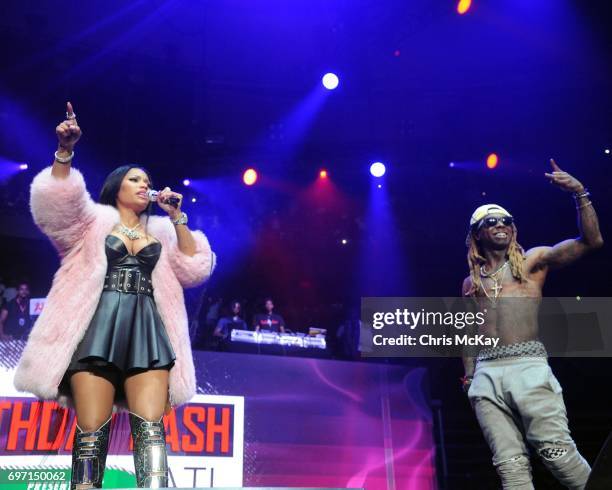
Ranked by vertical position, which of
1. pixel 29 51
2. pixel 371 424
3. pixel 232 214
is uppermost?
pixel 29 51

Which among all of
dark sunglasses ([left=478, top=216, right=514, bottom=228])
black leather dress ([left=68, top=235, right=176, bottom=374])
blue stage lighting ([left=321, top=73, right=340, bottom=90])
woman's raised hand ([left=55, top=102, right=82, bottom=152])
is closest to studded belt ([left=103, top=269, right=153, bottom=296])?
black leather dress ([left=68, top=235, right=176, bottom=374])

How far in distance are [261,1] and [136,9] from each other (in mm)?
1507

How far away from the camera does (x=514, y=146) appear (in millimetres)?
10297

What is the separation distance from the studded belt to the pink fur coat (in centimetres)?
5

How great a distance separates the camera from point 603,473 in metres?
2.18

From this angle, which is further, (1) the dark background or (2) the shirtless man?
(1) the dark background

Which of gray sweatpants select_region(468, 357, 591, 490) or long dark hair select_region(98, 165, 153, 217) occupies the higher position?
long dark hair select_region(98, 165, 153, 217)

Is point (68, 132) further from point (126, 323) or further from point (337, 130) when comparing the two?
point (337, 130)

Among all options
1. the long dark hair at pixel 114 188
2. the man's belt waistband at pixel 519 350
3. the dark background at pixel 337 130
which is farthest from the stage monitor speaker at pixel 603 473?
the dark background at pixel 337 130

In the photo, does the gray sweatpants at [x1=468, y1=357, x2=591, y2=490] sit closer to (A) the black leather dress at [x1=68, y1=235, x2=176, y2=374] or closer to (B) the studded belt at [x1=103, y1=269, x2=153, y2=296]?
(A) the black leather dress at [x1=68, y1=235, x2=176, y2=374]

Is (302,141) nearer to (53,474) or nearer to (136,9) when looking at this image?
(136,9)

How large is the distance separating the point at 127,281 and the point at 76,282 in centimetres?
21

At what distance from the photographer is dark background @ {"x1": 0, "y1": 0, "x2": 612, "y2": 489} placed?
338 inches

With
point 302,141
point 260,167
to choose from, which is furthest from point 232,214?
point 302,141
